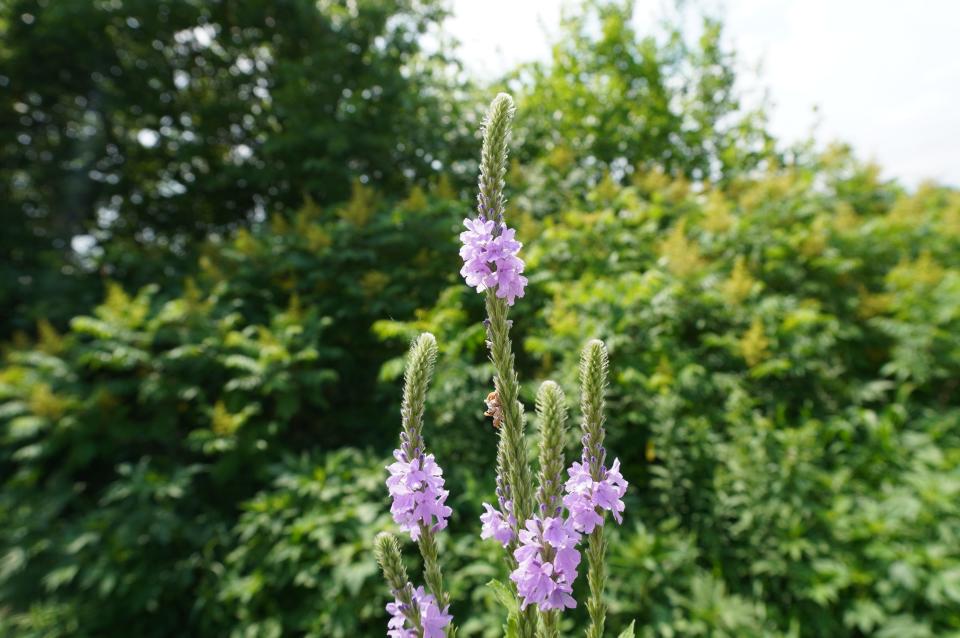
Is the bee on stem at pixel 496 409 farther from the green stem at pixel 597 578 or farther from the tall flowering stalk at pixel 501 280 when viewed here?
the green stem at pixel 597 578

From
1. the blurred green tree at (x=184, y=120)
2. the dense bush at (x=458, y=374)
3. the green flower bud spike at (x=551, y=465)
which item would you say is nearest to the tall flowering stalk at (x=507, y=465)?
the green flower bud spike at (x=551, y=465)

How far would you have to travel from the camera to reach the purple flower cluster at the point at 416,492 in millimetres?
970

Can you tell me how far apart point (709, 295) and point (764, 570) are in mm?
1751

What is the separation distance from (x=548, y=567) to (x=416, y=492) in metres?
0.25

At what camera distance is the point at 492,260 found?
3.05ft

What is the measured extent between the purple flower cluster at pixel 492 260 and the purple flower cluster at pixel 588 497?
30cm

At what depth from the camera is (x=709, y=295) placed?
405 cm

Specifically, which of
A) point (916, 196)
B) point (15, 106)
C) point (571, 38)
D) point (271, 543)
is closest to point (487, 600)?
point (271, 543)

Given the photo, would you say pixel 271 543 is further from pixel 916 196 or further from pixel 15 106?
pixel 15 106

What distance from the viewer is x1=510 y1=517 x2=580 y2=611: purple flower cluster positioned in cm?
85

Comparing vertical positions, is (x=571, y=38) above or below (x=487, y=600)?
above

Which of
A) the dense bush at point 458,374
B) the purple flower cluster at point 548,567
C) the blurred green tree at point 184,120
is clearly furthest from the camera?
the blurred green tree at point 184,120

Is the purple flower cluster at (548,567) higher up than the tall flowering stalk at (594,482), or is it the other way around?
the tall flowering stalk at (594,482)

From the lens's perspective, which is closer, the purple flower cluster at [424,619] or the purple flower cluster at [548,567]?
the purple flower cluster at [548,567]
